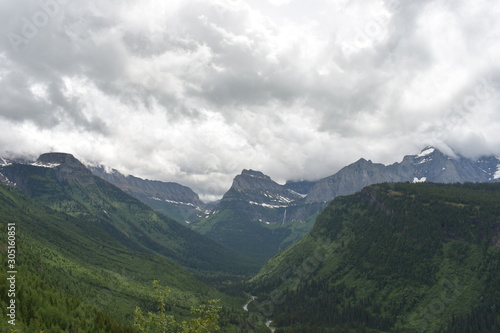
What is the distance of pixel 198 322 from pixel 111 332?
310ft

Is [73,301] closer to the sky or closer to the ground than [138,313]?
closer to the ground

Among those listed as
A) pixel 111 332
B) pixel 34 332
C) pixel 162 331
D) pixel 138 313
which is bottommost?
pixel 111 332

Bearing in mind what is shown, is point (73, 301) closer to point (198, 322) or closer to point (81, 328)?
point (81, 328)

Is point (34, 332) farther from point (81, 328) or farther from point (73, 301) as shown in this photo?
point (73, 301)

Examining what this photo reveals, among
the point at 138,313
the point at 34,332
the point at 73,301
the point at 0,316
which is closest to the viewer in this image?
A: the point at 138,313

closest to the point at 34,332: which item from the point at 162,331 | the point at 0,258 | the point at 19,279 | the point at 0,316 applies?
the point at 0,316

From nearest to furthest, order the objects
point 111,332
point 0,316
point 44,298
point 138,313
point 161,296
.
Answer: point 138,313 < point 161,296 < point 0,316 < point 111,332 < point 44,298

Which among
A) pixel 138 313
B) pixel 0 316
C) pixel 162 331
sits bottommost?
pixel 0 316

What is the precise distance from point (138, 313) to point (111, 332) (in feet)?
307

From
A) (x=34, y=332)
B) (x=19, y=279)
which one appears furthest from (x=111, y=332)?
(x=19, y=279)

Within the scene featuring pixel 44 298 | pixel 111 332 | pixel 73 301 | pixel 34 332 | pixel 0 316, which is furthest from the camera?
pixel 73 301

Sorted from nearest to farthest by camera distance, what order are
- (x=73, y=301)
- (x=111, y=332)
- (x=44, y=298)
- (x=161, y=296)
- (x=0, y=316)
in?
(x=161, y=296), (x=0, y=316), (x=111, y=332), (x=44, y=298), (x=73, y=301)

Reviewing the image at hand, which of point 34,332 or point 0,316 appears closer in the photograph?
point 0,316

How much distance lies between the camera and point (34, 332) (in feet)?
344
